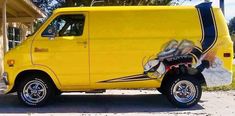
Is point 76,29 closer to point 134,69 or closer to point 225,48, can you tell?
point 134,69

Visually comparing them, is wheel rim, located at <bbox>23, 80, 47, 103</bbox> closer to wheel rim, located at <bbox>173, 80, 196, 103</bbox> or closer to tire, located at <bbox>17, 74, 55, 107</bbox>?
tire, located at <bbox>17, 74, 55, 107</bbox>

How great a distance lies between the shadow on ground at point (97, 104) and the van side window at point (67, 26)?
1.67 m

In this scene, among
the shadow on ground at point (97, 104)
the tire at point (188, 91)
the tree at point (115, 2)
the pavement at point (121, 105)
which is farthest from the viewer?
the tree at point (115, 2)

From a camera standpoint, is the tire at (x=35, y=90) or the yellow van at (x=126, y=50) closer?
the yellow van at (x=126, y=50)

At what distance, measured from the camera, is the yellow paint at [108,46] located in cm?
991

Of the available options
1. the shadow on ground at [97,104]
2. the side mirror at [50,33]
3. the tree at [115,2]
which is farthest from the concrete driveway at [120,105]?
the tree at [115,2]

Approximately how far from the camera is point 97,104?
422 inches

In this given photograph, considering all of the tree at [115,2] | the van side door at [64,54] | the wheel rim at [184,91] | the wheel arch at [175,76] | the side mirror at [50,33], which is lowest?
the wheel rim at [184,91]

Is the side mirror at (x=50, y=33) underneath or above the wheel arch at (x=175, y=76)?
above

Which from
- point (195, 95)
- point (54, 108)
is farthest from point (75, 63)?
point (195, 95)

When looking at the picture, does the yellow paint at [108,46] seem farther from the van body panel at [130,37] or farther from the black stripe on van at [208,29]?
the black stripe on van at [208,29]

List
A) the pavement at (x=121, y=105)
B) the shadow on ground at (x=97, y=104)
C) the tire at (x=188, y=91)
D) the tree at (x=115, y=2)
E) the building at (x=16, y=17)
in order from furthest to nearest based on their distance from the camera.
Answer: the tree at (x=115, y=2) < the building at (x=16, y=17) < the tire at (x=188, y=91) < the shadow on ground at (x=97, y=104) < the pavement at (x=121, y=105)

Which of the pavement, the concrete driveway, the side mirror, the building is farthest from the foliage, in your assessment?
the side mirror

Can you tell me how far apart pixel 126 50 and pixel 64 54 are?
1364 mm
